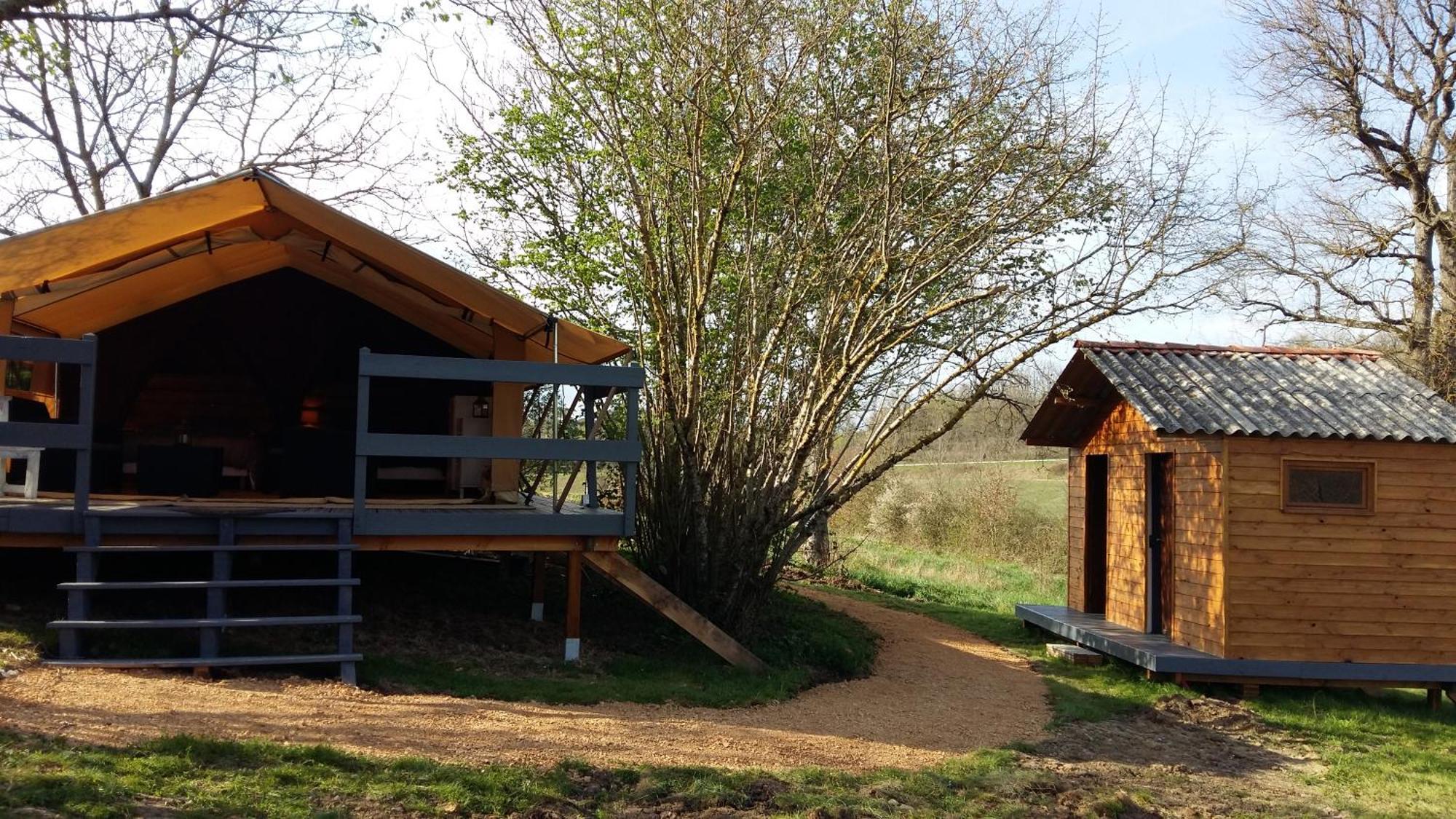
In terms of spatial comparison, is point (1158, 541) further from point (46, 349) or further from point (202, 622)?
point (46, 349)

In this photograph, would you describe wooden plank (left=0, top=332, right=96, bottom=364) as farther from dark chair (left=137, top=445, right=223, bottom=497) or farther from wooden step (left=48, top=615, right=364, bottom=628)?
dark chair (left=137, top=445, right=223, bottom=497)

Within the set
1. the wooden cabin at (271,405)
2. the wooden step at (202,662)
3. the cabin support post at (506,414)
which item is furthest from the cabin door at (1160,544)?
the wooden step at (202,662)

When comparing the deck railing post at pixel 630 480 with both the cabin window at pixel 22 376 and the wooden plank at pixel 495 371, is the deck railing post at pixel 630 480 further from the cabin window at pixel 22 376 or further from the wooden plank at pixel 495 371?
the cabin window at pixel 22 376

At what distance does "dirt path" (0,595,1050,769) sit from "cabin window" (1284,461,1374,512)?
3313 mm

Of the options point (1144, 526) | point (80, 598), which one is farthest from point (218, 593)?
point (1144, 526)

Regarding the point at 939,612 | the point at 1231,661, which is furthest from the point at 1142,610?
the point at 939,612

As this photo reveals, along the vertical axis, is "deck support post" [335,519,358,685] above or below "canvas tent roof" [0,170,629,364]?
below

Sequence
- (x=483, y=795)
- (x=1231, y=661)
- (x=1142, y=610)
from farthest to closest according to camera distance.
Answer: (x=1142, y=610) < (x=1231, y=661) < (x=483, y=795)

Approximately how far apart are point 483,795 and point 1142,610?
801cm

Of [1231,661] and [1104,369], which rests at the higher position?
[1104,369]

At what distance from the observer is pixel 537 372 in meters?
8.02

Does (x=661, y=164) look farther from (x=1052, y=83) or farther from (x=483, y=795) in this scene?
(x=483, y=795)

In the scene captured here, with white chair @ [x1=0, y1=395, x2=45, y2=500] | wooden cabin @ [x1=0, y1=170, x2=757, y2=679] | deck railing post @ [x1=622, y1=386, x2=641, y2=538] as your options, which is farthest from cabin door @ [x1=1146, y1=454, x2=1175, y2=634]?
white chair @ [x1=0, y1=395, x2=45, y2=500]

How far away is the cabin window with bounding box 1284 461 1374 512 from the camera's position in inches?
392
